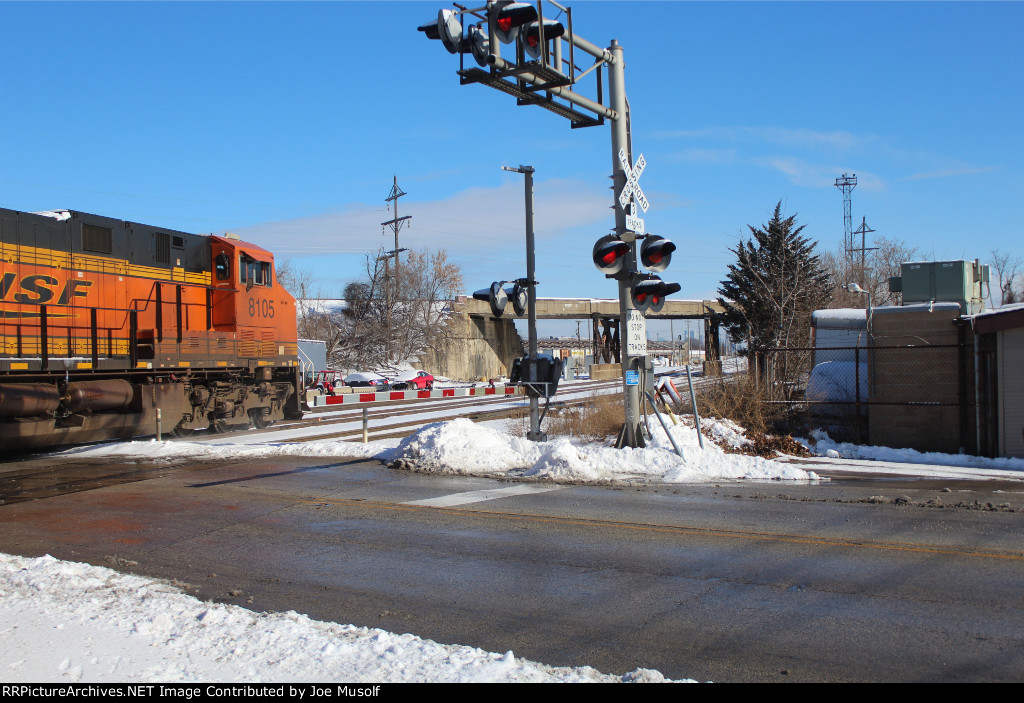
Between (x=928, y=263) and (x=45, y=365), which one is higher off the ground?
(x=928, y=263)

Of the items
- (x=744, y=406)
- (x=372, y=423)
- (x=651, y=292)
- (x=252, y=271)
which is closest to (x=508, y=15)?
(x=651, y=292)

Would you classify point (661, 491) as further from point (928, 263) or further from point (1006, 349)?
point (928, 263)

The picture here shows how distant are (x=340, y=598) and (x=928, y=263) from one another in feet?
73.7

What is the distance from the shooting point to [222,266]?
1897cm

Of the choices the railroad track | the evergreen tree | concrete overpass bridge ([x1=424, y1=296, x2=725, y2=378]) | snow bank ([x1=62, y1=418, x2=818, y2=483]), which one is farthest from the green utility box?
concrete overpass bridge ([x1=424, y1=296, x2=725, y2=378])

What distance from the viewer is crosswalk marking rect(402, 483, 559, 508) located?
9366 millimetres

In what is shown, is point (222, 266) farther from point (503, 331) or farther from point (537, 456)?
point (503, 331)

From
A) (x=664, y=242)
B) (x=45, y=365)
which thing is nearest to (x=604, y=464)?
(x=664, y=242)

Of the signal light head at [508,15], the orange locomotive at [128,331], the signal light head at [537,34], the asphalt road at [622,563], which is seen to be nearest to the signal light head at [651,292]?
the asphalt road at [622,563]

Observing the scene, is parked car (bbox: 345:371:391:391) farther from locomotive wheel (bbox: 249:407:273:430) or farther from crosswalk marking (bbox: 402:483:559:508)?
crosswalk marking (bbox: 402:483:559:508)

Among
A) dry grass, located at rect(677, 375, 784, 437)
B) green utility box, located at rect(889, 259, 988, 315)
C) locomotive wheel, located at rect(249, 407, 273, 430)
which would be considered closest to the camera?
dry grass, located at rect(677, 375, 784, 437)

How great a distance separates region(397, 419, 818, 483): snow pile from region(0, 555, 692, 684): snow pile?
263 inches

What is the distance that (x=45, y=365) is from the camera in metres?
14.3

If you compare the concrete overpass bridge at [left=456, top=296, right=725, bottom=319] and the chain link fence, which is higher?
the concrete overpass bridge at [left=456, top=296, right=725, bottom=319]
